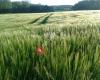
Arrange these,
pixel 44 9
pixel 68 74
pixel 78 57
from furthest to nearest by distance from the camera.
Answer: pixel 44 9 → pixel 78 57 → pixel 68 74

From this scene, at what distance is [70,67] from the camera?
2.96 m

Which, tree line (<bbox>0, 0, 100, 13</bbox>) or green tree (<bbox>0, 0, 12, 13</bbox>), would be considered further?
tree line (<bbox>0, 0, 100, 13</bbox>)

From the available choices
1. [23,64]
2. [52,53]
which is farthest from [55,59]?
[23,64]

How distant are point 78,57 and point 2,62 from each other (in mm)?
636

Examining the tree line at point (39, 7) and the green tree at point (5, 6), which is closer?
the green tree at point (5, 6)

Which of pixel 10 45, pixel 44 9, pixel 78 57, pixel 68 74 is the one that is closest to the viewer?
pixel 68 74

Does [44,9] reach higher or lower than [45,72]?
lower

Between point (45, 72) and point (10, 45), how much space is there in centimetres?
75

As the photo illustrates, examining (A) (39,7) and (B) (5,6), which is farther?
(B) (5,6)

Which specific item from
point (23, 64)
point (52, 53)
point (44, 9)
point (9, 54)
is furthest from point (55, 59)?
point (44, 9)

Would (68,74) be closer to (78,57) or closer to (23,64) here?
(78,57)

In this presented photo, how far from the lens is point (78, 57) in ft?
10.1

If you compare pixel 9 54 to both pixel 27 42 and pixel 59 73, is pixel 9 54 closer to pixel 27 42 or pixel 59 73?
pixel 27 42

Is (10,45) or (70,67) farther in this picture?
(10,45)
